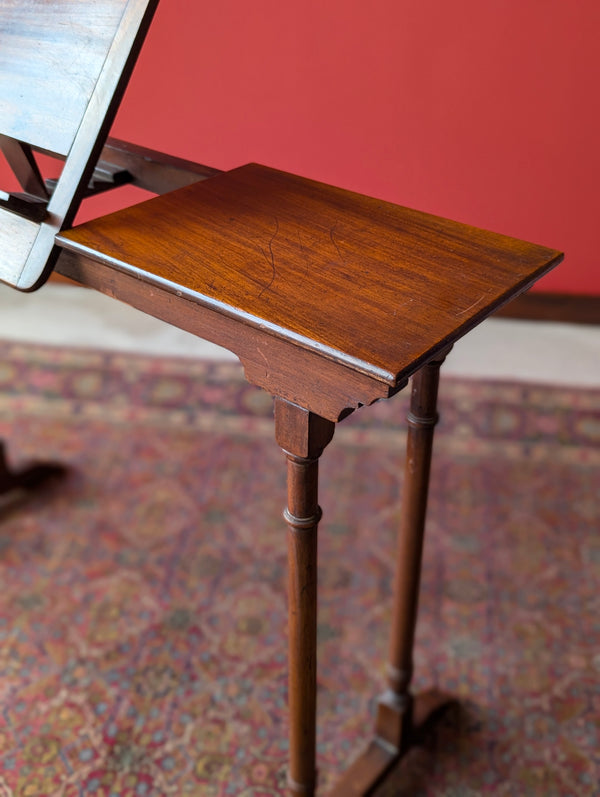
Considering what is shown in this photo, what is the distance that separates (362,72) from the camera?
3520 millimetres

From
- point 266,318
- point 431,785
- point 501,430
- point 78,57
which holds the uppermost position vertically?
point 78,57

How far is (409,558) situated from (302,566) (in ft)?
1.93

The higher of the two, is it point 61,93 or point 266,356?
point 61,93

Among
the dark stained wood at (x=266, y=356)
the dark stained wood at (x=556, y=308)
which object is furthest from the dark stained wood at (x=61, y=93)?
the dark stained wood at (x=556, y=308)

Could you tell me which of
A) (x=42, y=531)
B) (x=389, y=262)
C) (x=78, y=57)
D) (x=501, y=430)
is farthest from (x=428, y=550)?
(x=78, y=57)

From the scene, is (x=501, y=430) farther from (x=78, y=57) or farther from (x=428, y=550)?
(x=78, y=57)

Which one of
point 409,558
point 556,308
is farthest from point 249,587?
point 556,308

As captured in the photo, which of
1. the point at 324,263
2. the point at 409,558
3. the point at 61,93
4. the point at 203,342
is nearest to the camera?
the point at 324,263

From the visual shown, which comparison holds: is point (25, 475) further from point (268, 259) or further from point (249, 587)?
point (268, 259)

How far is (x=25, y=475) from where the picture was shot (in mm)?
3117

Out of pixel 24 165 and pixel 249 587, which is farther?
pixel 249 587

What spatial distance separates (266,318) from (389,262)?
0.96 ft

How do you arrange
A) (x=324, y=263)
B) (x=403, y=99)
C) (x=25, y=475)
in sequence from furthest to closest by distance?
(x=403, y=99) → (x=25, y=475) → (x=324, y=263)

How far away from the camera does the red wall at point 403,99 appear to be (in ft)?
11.2
